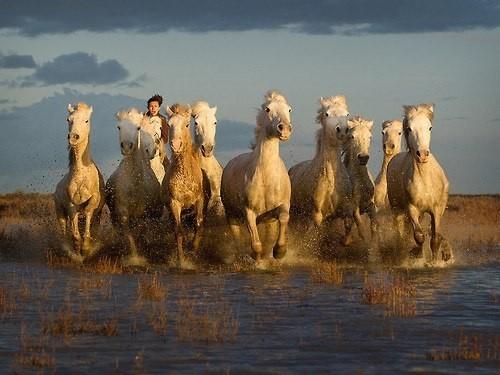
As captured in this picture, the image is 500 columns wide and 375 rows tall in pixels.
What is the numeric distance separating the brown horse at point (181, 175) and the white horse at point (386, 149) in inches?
173

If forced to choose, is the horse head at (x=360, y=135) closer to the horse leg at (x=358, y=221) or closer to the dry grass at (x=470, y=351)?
the horse leg at (x=358, y=221)

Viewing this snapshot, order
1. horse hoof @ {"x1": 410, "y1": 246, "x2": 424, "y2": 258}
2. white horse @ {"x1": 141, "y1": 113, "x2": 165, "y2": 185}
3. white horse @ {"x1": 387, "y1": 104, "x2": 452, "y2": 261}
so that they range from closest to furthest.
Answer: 1. white horse @ {"x1": 387, "y1": 104, "x2": 452, "y2": 261}
2. horse hoof @ {"x1": 410, "y1": 246, "x2": 424, "y2": 258}
3. white horse @ {"x1": 141, "y1": 113, "x2": 165, "y2": 185}

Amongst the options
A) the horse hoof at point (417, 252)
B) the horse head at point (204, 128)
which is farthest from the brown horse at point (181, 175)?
the horse hoof at point (417, 252)

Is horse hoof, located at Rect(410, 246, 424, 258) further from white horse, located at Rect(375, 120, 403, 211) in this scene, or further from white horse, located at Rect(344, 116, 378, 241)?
white horse, located at Rect(375, 120, 403, 211)

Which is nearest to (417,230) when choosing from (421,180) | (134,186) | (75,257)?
(421,180)

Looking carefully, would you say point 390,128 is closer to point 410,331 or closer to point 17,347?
point 410,331

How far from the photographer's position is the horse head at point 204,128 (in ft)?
53.1

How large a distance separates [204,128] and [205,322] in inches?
285

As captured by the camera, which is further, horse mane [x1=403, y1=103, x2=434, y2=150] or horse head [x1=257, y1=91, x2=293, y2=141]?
horse mane [x1=403, y1=103, x2=434, y2=150]

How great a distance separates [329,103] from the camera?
1750 cm

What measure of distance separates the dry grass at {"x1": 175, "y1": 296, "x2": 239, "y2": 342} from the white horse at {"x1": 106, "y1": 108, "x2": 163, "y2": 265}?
6.00m

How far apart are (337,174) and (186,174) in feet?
8.53

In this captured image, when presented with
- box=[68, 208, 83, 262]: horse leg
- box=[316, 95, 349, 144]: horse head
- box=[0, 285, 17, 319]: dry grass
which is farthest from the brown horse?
box=[0, 285, 17, 319]: dry grass

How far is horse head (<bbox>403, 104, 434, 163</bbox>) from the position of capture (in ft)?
51.6
